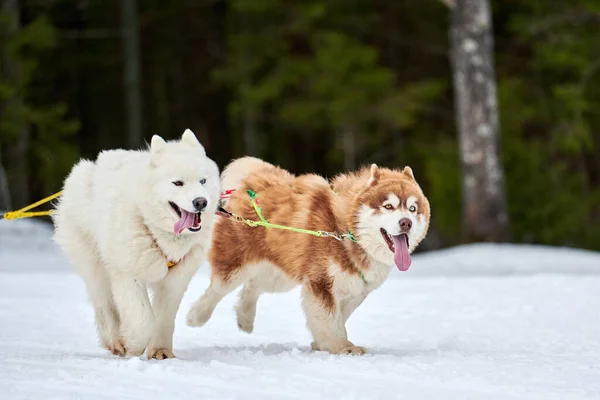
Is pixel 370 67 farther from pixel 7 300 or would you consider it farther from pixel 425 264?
pixel 7 300

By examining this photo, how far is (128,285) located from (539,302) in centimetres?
494

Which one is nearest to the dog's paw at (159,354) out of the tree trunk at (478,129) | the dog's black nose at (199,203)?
the dog's black nose at (199,203)

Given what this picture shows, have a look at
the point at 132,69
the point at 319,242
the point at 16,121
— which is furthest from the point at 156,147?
the point at 132,69

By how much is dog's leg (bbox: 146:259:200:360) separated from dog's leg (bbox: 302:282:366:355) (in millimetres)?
879

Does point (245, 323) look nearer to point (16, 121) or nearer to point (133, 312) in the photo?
point (133, 312)

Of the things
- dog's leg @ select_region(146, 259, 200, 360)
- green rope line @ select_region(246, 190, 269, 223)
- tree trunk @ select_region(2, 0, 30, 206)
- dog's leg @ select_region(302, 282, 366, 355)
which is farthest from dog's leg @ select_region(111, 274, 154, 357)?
tree trunk @ select_region(2, 0, 30, 206)

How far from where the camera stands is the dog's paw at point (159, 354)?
6.19 m

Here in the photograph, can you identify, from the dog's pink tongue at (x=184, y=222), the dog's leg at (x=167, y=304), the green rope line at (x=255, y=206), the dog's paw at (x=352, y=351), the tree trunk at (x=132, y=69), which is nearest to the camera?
the dog's pink tongue at (x=184, y=222)

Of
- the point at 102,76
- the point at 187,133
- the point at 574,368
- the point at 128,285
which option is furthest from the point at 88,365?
the point at 102,76

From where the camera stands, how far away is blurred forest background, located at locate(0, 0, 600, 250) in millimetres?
16516

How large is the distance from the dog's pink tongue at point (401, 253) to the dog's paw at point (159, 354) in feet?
5.27

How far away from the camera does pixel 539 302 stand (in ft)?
31.6

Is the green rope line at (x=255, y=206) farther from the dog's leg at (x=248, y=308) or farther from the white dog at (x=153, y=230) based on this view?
the white dog at (x=153, y=230)

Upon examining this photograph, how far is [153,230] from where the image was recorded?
6.13m
